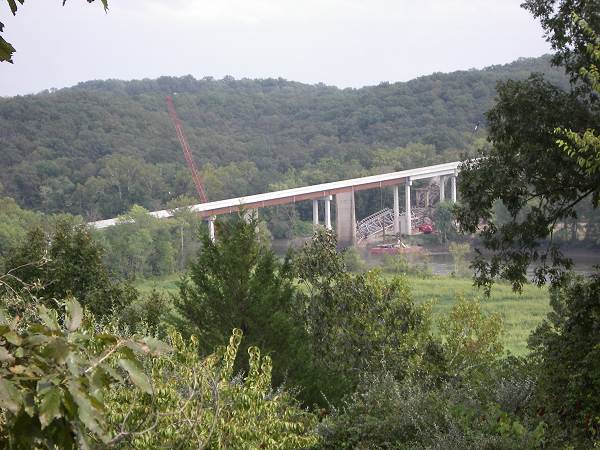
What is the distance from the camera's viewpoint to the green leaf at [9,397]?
204 cm

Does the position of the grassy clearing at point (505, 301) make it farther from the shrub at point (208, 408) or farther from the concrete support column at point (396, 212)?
the concrete support column at point (396, 212)

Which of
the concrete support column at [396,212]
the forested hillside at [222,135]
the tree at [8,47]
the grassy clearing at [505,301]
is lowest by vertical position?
the grassy clearing at [505,301]

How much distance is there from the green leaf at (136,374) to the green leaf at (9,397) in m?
0.25

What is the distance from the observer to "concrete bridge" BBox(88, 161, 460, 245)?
5441cm

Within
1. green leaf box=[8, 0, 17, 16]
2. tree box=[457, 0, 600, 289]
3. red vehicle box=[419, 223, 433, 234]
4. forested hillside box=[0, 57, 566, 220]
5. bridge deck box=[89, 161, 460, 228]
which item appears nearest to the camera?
green leaf box=[8, 0, 17, 16]

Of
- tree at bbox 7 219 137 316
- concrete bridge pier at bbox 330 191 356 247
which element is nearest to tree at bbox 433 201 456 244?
concrete bridge pier at bbox 330 191 356 247

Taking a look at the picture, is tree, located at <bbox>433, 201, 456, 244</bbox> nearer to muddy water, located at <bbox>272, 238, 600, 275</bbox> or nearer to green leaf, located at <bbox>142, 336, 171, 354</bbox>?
muddy water, located at <bbox>272, 238, 600, 275</bbox>

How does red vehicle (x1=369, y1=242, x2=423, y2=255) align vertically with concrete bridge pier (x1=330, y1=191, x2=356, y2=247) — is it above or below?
below

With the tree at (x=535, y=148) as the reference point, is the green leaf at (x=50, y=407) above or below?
below

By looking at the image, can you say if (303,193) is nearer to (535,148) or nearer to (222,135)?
(222,135)

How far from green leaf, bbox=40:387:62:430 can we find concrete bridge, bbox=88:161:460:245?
160ft

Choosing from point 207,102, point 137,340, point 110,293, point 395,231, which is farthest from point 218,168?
point 137,340

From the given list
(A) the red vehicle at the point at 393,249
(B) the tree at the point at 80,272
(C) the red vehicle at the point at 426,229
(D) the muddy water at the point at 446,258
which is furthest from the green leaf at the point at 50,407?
(C) the red vehicle at the point at 426,229

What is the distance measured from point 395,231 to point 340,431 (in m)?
58.8
